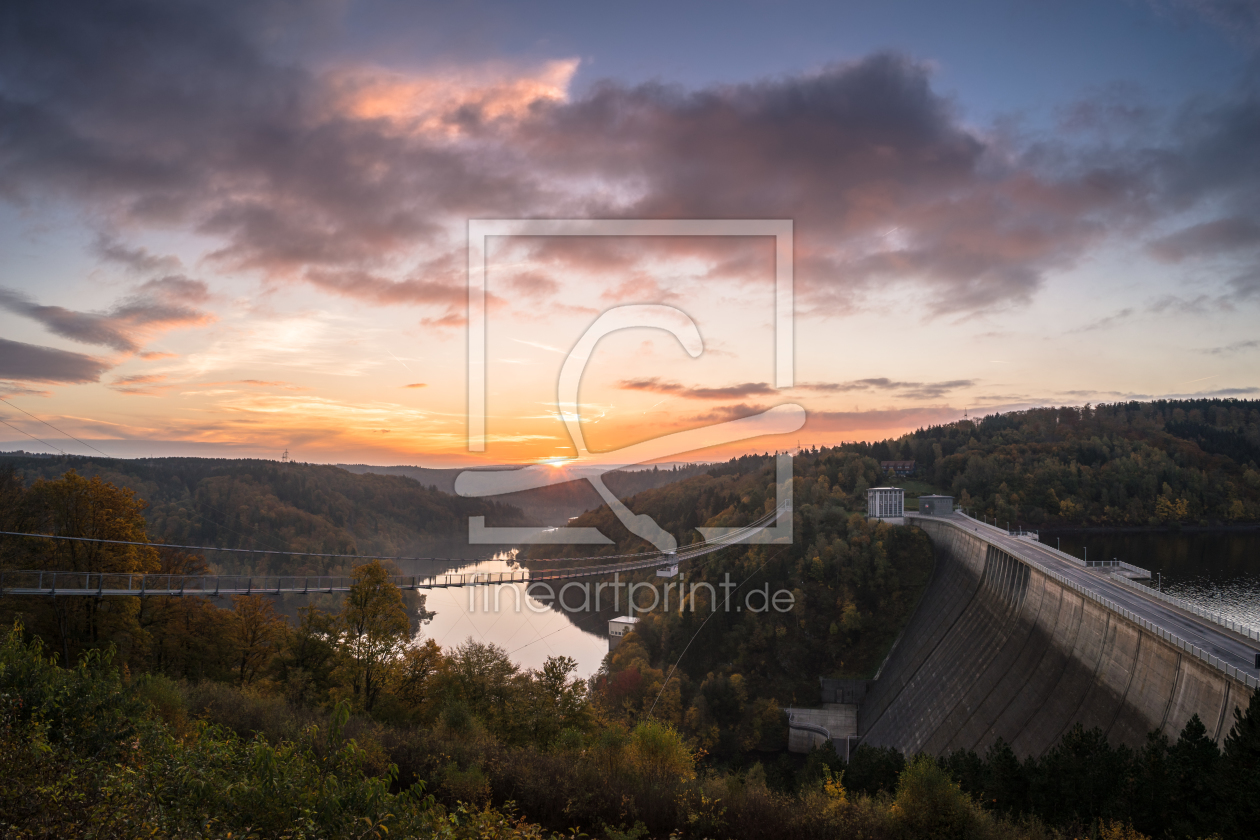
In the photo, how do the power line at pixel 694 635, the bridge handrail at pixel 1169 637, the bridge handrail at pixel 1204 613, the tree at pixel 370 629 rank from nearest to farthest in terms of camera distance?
1. the bridge handrail at pixel 1169 637
2. the tree at pixel 370 629
3. the bridge handrail at pixel 1204 613
4. the power line at pixel 694 635

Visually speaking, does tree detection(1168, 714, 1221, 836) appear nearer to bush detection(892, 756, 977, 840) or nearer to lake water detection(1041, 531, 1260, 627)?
bush detection(892, 756, 977, 840)

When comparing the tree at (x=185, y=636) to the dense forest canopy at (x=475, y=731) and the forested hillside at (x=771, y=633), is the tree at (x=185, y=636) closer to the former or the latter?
the dense forest canopy at (x=475, y=731)

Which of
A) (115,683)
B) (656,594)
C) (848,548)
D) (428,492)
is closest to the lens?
(115,683)

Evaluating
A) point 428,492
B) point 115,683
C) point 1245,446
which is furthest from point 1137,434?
point 115,683

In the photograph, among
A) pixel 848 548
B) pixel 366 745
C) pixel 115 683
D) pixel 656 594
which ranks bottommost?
pixel 656 594

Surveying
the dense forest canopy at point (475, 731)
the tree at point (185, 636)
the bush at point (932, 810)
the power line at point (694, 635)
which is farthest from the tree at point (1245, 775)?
the power line at point (694, 635)

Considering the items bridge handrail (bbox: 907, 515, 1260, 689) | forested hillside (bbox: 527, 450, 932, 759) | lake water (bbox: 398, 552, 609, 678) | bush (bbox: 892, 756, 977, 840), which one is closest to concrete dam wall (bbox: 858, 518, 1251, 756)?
bridge handrail (bbox: 907, 515, 1260, 689)

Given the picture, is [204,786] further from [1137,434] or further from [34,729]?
[1137,434]
